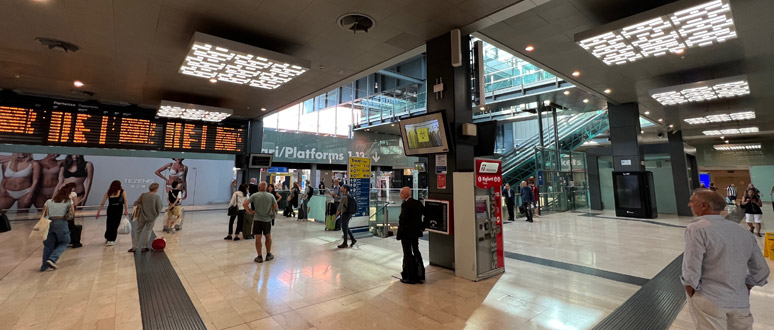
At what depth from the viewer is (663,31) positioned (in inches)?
193

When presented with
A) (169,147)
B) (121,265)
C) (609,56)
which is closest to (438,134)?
(609,56)

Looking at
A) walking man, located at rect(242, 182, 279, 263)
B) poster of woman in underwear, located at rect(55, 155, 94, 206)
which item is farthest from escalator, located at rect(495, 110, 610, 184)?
poster of woman in underwear, located at rect(55, 155, 94, 206)

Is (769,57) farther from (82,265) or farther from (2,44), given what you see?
(2,44)

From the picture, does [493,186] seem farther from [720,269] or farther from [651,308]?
[720,269]

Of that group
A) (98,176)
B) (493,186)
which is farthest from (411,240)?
(98,176)

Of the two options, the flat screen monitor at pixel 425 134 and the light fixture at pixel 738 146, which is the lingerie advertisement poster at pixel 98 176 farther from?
the light fixture at pixel 738 146

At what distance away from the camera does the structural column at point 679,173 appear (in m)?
13.6

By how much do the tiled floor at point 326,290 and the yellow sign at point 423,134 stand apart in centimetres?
215

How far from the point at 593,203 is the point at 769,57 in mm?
10883

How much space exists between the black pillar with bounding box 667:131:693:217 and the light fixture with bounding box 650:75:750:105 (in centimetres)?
806

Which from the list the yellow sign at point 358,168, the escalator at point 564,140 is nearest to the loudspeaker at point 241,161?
the yellow sign at point 358,168

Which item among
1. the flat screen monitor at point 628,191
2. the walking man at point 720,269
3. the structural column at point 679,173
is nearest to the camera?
the walking man at point 720,269

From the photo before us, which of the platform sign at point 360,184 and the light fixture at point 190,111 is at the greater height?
the light fixture at point 190,111

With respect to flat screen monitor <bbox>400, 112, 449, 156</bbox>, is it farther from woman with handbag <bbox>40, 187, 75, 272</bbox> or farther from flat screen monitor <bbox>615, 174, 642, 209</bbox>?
flat screen monitor <bbox>615, 174, 642, 209</bbox>
